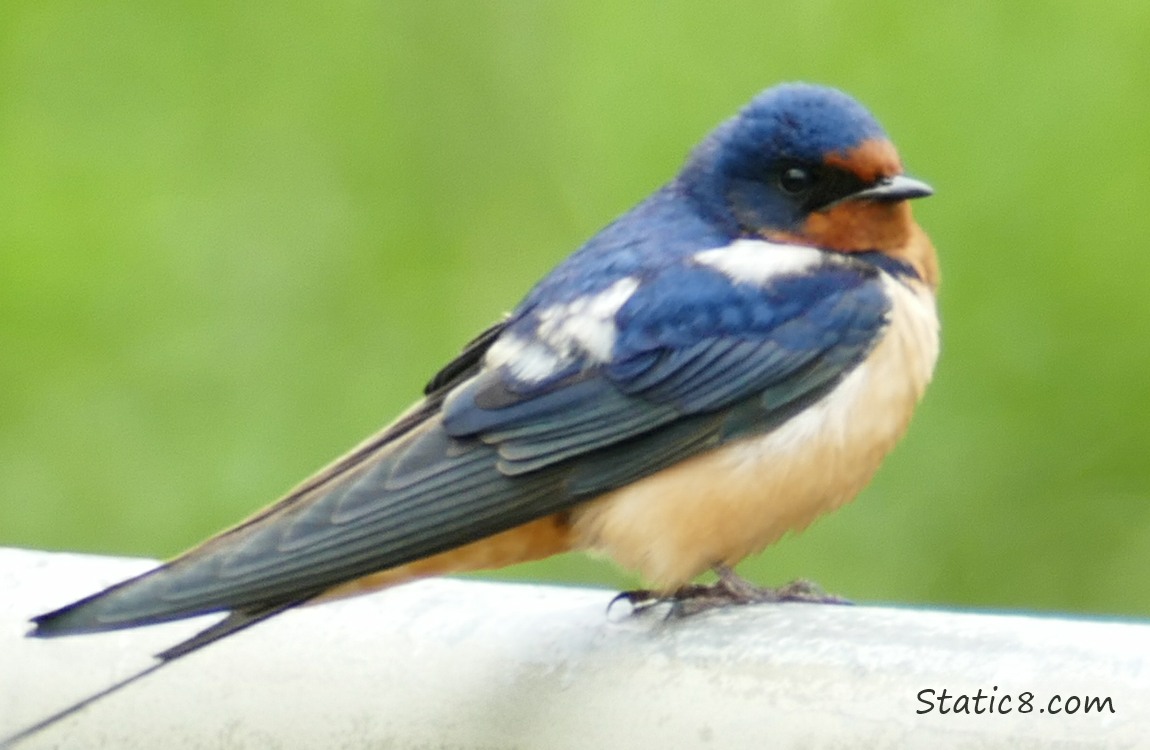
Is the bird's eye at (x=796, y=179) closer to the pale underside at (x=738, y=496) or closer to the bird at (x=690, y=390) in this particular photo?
the bird at (x=690, y=390)

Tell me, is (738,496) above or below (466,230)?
below

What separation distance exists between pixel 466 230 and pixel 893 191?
1009mm

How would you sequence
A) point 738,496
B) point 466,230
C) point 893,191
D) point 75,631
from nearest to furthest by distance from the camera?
point 75,631, point 738,496, point 893,191, point 466,230

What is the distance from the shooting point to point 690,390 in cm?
221

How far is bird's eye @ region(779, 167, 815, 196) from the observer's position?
235 cm

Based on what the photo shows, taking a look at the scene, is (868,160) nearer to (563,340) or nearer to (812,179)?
(812,179)

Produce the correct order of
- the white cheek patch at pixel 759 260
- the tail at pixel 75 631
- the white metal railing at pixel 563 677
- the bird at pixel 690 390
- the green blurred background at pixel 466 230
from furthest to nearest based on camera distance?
1. the green blurred background at pixel 466 230
2. the white cheek patch at pixel 759 260
3. the bird at pixel 690 390
4. the tail at pixel 75 631
5. the white metal railing at pixel 563 677

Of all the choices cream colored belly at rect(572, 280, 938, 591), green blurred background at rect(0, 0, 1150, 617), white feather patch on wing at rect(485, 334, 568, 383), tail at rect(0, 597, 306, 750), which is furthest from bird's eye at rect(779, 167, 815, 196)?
tail at rect(0, 597, 306, 750)

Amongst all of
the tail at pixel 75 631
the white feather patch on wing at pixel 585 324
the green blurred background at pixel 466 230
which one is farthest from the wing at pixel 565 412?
the green blurred background at pixel 466 230

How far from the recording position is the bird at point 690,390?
2.04m

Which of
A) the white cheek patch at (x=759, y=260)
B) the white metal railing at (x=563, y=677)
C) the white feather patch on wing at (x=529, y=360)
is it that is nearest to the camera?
the white metal railing at (x=563, y=677)

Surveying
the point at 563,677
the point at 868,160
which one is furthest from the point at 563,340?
the point at 563,677

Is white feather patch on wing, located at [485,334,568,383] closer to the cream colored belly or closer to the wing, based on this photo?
the wing

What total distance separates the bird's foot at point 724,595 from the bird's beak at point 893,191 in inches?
15.9
